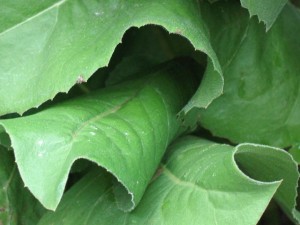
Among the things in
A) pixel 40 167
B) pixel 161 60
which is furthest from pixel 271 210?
pixel 40 167

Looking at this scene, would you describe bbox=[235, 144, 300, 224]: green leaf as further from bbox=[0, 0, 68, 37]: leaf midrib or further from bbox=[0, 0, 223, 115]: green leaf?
bbox=[0, 0, 68, 37]: leaf midrib

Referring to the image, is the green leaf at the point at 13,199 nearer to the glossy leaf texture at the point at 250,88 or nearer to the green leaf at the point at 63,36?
the green leaf at the point at 63,36

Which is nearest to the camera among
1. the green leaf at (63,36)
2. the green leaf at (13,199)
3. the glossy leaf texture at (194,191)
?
the glossy leaf texture at (194,191)

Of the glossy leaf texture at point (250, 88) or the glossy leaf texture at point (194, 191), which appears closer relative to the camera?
the glossy leaf texture at point (194, 191)

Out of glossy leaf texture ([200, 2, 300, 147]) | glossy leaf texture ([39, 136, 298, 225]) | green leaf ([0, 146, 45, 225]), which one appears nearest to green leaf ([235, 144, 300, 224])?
glossy leaf texture ([39, 136, 298, 225])

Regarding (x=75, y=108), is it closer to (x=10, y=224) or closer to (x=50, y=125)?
(x=50, y=125)

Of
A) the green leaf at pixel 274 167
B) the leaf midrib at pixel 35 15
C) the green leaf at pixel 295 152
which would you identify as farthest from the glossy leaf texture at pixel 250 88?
the leaf midrib at pixel 35 15

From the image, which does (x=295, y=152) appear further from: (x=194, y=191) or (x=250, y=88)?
(x=194, y=191)
